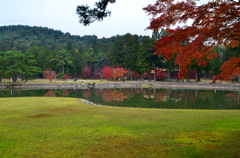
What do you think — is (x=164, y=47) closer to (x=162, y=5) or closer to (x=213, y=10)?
(x=162, y=5)

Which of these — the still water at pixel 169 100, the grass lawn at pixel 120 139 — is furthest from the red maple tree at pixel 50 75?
the grass lawn at pixel 120 139

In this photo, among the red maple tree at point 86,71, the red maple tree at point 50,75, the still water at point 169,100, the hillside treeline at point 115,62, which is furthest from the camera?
the red maple tree at point 86,71

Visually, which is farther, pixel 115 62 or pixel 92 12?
pixel 115 62

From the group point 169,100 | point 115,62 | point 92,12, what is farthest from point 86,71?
point 92,12

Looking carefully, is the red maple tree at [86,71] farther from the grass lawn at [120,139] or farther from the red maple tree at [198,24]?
the red maple tree at [198,24]

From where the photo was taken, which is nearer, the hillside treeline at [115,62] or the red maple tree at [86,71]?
the hillside treeline at [115,62]

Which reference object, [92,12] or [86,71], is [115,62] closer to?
[86,71]

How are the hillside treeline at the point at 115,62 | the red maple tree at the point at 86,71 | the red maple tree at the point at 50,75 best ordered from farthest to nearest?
the red maple tree at the point at 86,71
the red maple tree at the point at 50,75
the hillside treeline at the point at 115,62

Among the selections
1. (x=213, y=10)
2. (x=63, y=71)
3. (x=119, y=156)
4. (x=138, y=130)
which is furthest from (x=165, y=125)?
(x=63, y=71)

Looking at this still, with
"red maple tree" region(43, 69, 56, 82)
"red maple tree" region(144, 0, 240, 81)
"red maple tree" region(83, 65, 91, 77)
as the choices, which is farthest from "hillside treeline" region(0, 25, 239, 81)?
"red maple tree" region(144, 0, 240, 81)

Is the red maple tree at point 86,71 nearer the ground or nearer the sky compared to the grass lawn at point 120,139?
nearer the sky

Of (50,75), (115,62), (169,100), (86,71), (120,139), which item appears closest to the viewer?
(120,139)

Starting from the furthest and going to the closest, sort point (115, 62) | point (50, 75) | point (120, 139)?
point (115, 62)
point (50, 75)
point (120, 139)

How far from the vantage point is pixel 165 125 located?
7.59 metres
